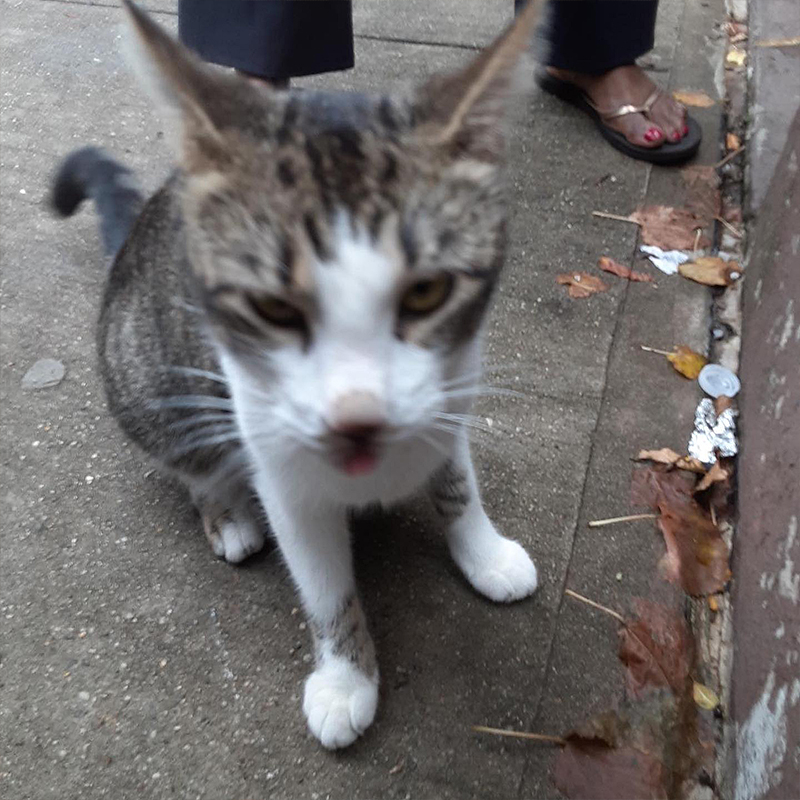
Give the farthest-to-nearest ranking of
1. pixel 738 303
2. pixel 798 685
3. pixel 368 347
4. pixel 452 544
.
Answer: pixel 738 303 < pixel 452 544 < pixel 798 685 < pixel 368 347

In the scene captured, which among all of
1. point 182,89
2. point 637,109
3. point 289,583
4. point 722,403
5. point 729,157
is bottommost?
point 289,583

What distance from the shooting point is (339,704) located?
4.50ft

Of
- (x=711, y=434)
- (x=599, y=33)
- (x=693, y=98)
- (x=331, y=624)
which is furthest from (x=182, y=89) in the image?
(x=693, y=98)

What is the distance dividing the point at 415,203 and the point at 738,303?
1.55 m

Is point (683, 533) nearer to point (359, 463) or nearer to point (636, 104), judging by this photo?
point (359, 463)

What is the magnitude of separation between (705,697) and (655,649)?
12cm

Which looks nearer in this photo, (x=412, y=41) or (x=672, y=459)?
(x=672, y=459)

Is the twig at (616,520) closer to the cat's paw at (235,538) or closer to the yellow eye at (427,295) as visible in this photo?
the cat's paw at (235,538)

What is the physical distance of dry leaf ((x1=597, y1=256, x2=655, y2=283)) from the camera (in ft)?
7.37

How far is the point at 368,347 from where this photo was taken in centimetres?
90

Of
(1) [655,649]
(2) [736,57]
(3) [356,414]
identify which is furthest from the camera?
(2) [736,57]

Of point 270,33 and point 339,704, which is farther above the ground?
point 270,33

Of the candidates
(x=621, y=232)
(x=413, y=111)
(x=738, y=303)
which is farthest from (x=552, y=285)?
(x=413, y=111)

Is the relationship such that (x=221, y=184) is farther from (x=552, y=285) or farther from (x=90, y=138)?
(x=90, y=138)
